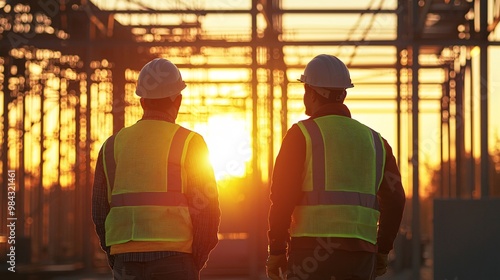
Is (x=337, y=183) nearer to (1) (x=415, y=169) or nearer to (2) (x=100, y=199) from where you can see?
(2) (x=100, y=199)

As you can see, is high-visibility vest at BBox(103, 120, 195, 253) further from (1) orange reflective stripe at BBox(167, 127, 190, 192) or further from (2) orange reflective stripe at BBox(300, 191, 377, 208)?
(2) orange reflective stripe at BBox(300, 191, 377, 208)

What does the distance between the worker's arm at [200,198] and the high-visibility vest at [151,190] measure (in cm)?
3

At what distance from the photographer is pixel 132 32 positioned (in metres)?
19.2

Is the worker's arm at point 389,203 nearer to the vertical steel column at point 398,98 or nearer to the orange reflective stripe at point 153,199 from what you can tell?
the orange reflective stripe at point 153,199

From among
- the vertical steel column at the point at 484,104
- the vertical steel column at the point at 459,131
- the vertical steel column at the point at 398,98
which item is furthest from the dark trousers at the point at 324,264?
the vertical steel column at the point at 459,131

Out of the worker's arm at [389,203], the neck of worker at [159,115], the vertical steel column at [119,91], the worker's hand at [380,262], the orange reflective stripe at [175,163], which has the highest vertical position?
the vertical steel column at [119,91]

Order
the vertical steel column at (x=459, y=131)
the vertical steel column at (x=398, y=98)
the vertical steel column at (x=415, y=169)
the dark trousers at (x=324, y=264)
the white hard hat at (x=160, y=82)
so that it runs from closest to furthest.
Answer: the dark trousers at (x=324, y=264), the white hard hat at (x=160, y=82), the vertical steel column at (x=415, y=169), the vertical steel column at (x=398, y=98), the vertical steel column at (x=459, y=131)

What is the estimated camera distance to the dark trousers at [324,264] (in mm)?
4508

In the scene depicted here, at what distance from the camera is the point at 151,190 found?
460 cm

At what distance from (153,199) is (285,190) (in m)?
0.54

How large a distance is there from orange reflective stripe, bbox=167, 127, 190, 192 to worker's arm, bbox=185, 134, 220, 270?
35 millimetres

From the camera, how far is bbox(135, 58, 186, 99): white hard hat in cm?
476

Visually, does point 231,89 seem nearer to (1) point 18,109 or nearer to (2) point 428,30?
(1) point 18,109

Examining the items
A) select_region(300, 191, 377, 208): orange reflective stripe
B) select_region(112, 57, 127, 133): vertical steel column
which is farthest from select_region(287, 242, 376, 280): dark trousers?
select_region(112, 57, 127, 133): vertical steel column
